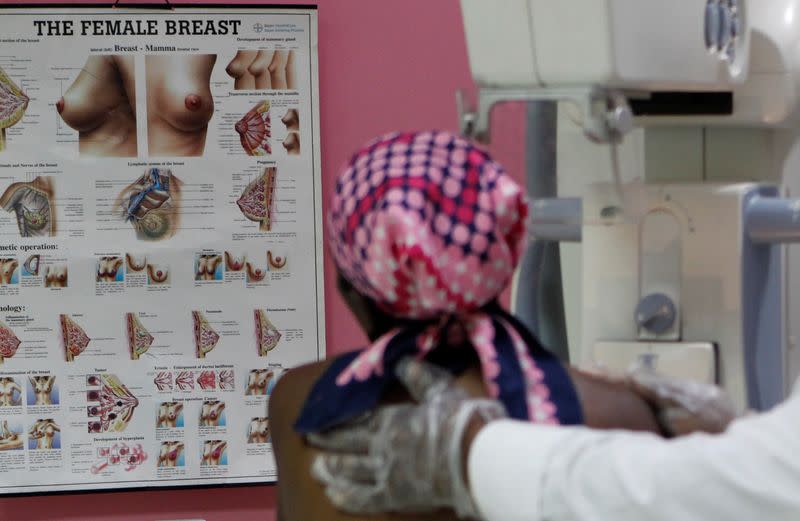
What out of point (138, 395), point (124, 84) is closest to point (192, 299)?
point (138, 395)

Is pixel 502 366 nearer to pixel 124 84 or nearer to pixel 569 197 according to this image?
pixel 569 197

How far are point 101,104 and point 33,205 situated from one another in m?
0.27

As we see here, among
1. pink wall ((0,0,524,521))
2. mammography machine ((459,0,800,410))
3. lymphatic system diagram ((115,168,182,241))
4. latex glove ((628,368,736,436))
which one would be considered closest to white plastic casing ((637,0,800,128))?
mammography machine ((459,0,800,410))

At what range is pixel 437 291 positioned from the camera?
909 mm

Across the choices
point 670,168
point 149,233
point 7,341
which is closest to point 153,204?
point 149,233

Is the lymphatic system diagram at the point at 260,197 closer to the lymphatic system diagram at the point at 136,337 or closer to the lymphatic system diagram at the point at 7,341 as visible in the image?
the lymphatic system diagram at the point at 136,337

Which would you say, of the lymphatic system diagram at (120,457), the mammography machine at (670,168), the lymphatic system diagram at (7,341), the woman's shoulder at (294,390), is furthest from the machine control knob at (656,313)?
the lymphatic system diagram at (7,341)

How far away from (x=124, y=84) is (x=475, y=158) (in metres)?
1.74

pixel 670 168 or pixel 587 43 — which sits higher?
pixel 587 43

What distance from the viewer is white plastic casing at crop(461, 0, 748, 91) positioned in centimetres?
115

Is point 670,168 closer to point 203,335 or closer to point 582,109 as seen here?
point 582,109

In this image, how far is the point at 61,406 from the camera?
100 inches

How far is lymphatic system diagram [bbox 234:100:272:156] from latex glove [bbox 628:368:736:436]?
165 cm

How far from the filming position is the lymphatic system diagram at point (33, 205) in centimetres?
251
